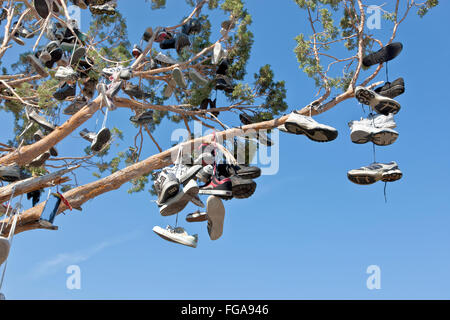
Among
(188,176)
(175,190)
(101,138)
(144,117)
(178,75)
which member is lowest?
(175,190)

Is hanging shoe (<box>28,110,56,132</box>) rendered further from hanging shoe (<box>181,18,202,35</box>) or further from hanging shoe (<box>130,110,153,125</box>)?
hanging shoe (<box>181,18,202,35</box>)

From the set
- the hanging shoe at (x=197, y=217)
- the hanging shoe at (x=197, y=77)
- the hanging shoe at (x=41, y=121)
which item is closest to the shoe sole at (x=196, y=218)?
the hanging shoe at (x=197, y=217)

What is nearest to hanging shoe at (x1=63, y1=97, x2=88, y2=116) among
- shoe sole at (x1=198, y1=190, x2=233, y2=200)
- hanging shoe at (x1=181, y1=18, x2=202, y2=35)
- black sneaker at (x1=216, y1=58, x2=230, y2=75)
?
hanging shoe at (x1=181, y1=18, x2=202, y2=35)

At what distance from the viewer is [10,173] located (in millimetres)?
5645

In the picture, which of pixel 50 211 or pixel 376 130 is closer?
pixel 376 130

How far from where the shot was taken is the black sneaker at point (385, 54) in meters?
5.35

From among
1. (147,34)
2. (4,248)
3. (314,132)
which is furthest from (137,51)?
(4,248)

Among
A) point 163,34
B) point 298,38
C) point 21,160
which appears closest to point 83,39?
point 163,34

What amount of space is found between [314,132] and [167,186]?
5.36ft

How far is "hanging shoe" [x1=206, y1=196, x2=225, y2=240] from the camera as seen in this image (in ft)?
15.0

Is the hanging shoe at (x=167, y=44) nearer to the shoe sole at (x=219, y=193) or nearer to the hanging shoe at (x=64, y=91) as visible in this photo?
the hanging shoe at (x=64, y=91)

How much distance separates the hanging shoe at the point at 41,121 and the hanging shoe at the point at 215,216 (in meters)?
2.90

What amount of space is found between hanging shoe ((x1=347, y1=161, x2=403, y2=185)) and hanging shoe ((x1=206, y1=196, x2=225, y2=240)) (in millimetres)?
1517

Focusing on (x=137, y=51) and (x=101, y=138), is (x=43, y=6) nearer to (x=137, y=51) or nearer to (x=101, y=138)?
(x=137, y=51)
